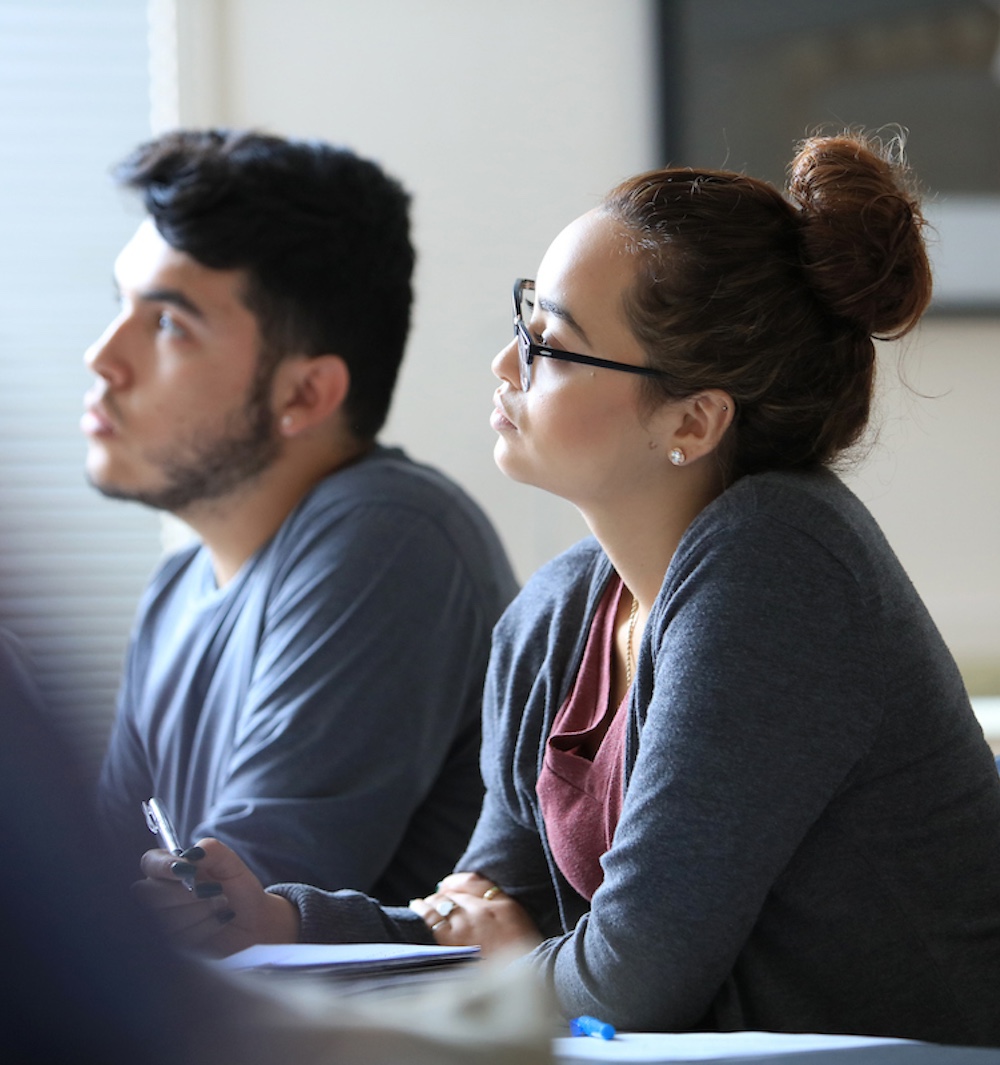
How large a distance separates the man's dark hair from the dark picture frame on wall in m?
0.82

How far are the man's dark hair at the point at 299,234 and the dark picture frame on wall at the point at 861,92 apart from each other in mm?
821

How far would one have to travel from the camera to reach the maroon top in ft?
3.67

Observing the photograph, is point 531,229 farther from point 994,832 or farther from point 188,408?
point 994,832

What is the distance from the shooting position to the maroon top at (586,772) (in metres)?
1.12

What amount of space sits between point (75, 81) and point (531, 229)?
92 cm

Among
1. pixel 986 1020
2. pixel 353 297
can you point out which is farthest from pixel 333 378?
pixel 986 1020

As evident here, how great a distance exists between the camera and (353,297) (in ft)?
5.92

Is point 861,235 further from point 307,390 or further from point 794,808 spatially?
point 307,390

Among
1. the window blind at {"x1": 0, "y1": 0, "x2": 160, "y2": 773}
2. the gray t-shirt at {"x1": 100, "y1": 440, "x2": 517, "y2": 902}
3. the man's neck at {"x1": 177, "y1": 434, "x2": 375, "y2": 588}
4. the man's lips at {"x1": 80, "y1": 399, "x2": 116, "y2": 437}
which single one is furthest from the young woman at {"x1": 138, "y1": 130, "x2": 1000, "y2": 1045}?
the window blind at {"x1": 0, "y1": 0, "x2": 160, "y2": 773}

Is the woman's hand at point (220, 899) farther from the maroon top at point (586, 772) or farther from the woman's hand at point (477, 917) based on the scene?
the maroon top at point (586, 772)

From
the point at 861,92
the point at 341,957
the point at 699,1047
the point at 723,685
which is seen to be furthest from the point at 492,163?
the point at 699,1047

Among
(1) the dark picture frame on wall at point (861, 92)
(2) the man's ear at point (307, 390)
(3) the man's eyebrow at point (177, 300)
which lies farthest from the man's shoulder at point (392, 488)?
(1) the dark picture frame on wall at point (861, 92)

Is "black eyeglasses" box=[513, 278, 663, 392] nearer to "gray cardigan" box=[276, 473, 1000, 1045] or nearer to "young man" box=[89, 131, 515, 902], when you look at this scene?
"gray cardigan" box=[276, 473, 1000, 1045]

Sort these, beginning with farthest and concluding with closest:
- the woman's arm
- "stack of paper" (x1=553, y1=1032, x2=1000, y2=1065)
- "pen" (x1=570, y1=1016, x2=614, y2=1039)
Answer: the woman's arm
"pen" (x1=570, y1=1016, x2=614, y2=1039)
"stack of paper" (x1=553, y1=1032, x2=1000, y2=1065)
